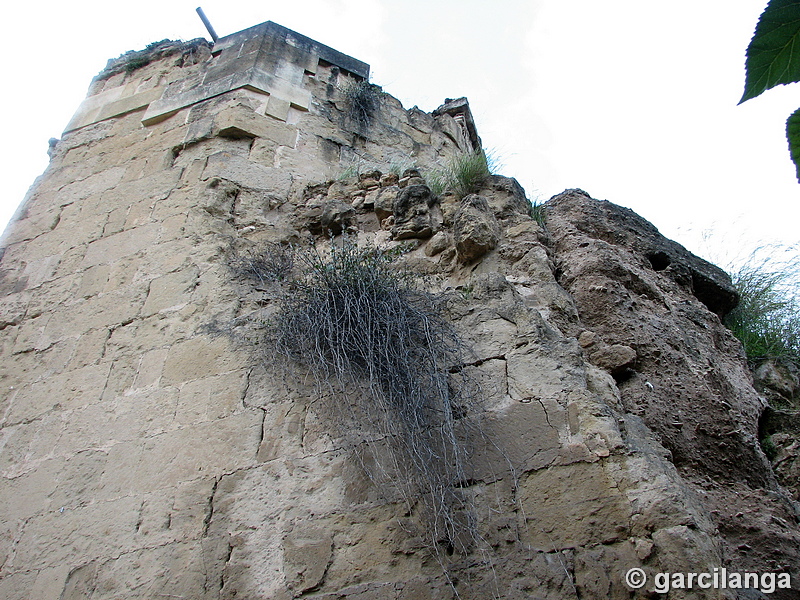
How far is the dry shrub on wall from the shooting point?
2.02m

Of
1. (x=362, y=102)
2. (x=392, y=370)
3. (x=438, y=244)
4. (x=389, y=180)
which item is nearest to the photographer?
(x=392, y=370)

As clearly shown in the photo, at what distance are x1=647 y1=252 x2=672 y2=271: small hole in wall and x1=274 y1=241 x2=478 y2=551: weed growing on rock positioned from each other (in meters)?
1.36

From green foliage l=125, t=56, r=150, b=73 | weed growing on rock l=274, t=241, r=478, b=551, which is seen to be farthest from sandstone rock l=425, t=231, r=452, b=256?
green foliage l=125, t=56, r=150, b=73

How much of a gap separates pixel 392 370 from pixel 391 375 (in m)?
0.02

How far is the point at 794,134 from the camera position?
1018 mm

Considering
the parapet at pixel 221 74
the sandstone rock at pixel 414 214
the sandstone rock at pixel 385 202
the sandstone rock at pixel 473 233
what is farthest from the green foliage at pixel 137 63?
the sandstone rock at pixel 473 233

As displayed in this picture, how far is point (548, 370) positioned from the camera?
2.26 metres

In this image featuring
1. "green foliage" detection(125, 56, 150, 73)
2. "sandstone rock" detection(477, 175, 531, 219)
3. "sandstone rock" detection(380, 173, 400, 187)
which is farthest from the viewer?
"green foliage" detection(125, 56, 150, 73)

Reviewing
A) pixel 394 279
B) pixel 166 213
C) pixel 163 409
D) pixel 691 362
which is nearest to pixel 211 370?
pixel 163 409

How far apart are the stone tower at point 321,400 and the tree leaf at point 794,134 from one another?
112 centimetres

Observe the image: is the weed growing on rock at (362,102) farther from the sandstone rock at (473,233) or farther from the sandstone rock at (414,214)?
the sandstone rock at (473,233)

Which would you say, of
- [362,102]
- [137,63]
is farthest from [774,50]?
[137,63]

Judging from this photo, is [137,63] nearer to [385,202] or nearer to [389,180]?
[389,180]

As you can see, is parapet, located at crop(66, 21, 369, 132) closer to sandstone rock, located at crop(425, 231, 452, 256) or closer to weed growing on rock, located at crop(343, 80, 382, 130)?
weed growing on rock, located at crop(343, 80, 382, 130)
